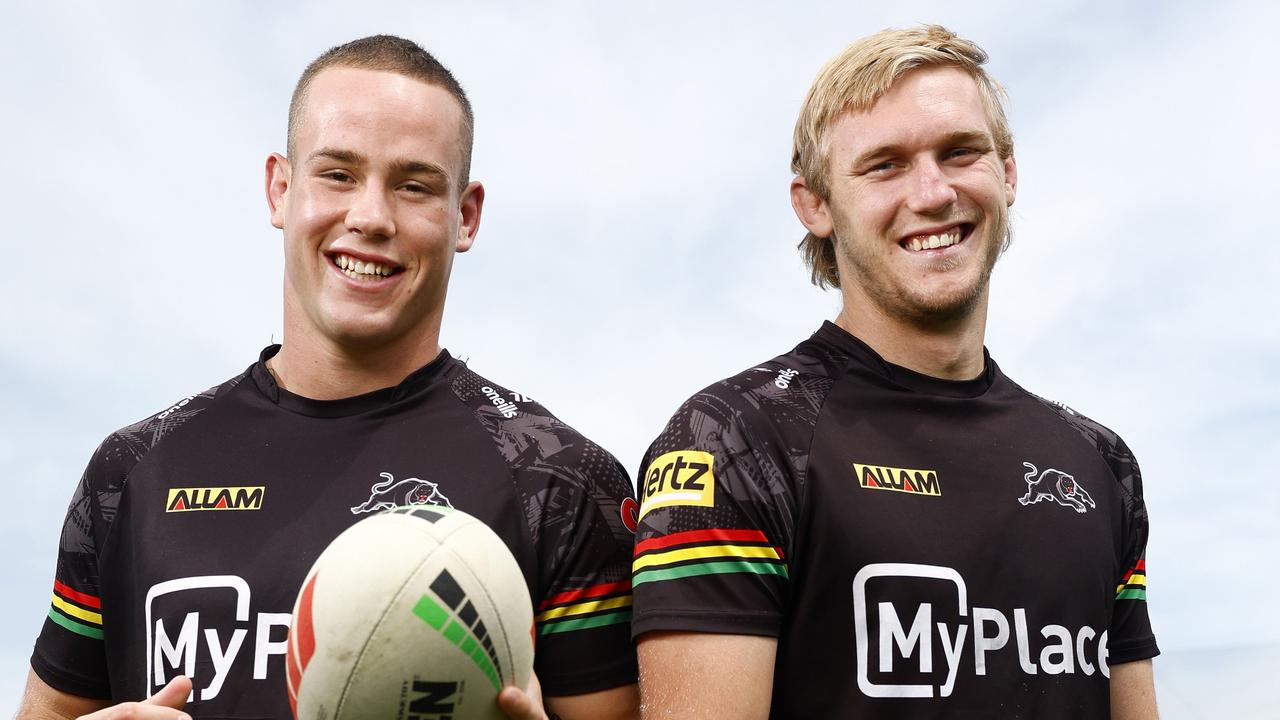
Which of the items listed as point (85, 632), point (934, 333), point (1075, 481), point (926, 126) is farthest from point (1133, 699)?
point (85, 632)

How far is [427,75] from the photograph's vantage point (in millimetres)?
5695

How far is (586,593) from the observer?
16.9ft

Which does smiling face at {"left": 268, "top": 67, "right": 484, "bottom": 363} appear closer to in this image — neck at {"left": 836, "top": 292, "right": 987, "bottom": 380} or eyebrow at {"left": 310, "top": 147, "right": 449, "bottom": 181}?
eyebrow at {"left": 310, "top": 147, "right": 449, "bottom": 181}

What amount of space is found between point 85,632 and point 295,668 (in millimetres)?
2094

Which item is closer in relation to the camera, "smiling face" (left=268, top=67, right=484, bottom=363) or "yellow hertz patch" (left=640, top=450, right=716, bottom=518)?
"yellow hertz patch" (left=640, top=450, right=716, bottom=518)

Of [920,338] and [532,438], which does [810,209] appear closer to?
[920,338]

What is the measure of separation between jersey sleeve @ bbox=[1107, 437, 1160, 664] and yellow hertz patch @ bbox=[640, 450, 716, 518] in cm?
230

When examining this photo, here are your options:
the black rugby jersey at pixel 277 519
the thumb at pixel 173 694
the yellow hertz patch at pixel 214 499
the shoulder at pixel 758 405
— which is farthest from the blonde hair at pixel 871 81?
the thumb at pixel 173 694

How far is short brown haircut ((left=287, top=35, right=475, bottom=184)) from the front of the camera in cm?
568

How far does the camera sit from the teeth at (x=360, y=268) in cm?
539

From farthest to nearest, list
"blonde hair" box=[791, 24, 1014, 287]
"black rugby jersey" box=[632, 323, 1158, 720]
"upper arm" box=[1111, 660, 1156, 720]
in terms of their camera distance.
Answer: "upper arm" box=[1111, 660, 1156, 720], "blonde hair" box=[791, 24, 1014, 287], "black rugby jersey" box=[632, 323, 1158, 720]

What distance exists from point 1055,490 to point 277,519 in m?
3.62

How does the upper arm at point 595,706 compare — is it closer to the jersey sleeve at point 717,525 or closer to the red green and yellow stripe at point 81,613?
the jersey sleeve at point 717,525

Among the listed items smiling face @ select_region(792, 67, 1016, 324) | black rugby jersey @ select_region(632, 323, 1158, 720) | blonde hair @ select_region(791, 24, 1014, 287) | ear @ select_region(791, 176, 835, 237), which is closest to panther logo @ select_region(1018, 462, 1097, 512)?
black rugby jersey @ select_region(632, 323, 1158, 720)
